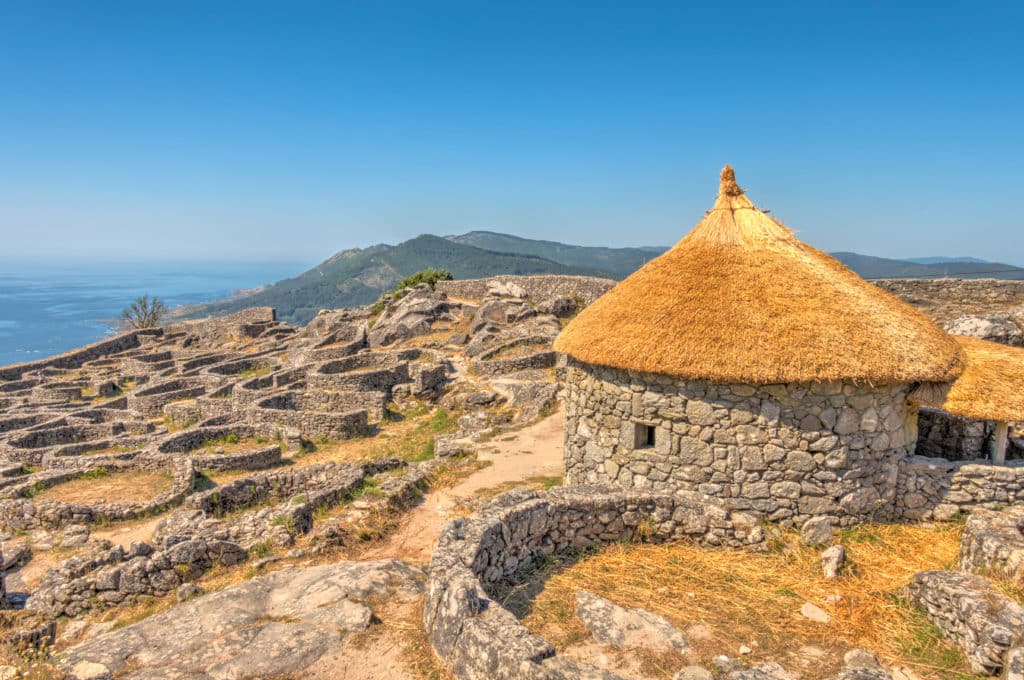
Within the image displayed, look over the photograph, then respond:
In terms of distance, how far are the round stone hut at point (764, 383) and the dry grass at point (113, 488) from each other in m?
12.9

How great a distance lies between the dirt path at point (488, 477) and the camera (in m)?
11.2

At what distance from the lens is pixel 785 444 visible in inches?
400

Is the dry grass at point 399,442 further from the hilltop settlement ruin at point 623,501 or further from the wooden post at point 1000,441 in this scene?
the wooden post at point 1000,441

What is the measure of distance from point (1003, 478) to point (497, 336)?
24.9 meters

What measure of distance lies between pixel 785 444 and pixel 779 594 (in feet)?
8.89

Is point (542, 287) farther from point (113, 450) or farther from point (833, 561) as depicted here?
point (833, 561)

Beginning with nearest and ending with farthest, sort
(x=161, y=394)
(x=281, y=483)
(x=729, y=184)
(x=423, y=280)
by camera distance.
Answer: (x=729, y=184), (x=281, y=483), (x=161, y=394), (x=423, y=280)

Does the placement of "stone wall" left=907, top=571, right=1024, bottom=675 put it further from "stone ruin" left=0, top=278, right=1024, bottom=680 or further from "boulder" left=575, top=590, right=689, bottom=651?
"boulder" left=575, top=590, right=689, bottom=651

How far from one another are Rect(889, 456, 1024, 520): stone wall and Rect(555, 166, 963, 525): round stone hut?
0.29 meters

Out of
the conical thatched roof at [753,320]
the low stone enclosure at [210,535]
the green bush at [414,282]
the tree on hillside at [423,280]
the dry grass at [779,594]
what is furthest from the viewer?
the tree on hillside at [423,280]

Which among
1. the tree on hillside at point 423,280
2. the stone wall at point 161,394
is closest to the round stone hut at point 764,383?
the stone wall at point 161,394

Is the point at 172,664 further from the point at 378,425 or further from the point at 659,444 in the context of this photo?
the point at 378,425

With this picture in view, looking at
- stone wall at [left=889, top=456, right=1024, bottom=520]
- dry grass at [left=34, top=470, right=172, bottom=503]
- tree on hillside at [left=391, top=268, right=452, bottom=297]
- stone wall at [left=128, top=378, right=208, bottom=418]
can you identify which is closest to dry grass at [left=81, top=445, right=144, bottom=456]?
dry grass at [left=34, top=470, right=172, bottom=503]

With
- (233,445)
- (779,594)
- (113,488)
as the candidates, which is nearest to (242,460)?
(233,445)
